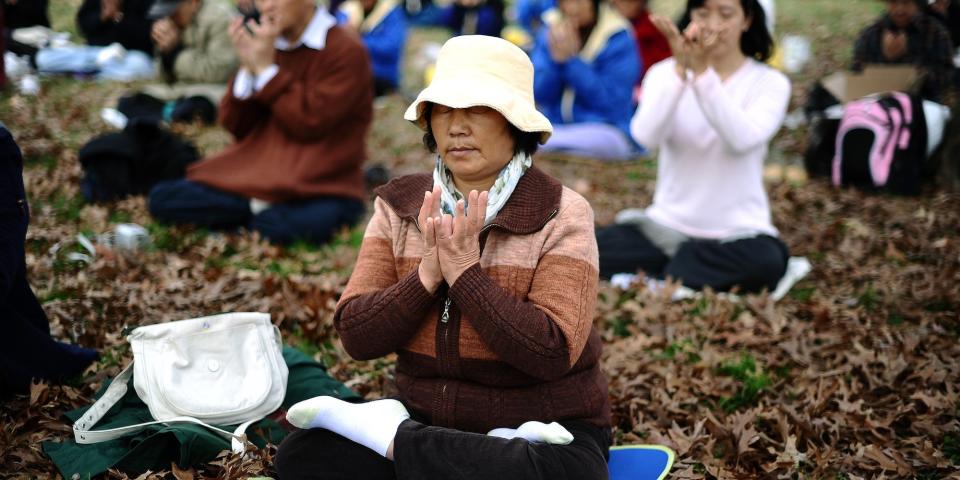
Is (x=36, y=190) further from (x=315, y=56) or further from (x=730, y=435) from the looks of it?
(x=730, y=435)

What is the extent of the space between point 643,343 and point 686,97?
5.64ft

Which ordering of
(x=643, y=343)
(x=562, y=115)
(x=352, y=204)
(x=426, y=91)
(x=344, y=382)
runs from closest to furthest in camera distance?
1. (x=426, y=91)
2. (x=344, y=382)
3. (x=643, y=343)
4. (x=352, y=204)
5. (x=562, y=115)

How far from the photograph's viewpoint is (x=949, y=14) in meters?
8.48

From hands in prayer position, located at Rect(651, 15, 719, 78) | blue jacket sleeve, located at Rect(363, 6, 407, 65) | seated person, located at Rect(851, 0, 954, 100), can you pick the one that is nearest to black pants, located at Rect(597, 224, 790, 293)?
hands in prayer position, located at Rect(651, 15, 719, 78)

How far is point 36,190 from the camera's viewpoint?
6895 millimetres

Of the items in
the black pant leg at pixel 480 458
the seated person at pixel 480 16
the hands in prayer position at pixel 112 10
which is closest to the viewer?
the black pant leg at pixel 480 458

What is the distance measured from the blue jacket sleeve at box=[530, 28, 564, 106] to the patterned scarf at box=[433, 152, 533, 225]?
6.09 metres

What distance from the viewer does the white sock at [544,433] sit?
112 inches

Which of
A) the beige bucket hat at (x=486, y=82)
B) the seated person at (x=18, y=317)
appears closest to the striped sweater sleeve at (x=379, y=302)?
the beige bucket hat at (x=486, y=82)

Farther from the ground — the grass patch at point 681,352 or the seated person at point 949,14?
the seated person at point 949,14

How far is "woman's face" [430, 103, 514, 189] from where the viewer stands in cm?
304

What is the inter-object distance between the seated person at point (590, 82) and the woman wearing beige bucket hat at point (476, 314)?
594 cm

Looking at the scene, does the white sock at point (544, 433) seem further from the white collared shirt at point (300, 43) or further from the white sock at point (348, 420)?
the white collared shirt at point (300, 43)

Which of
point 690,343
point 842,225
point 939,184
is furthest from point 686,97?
point 939,184
